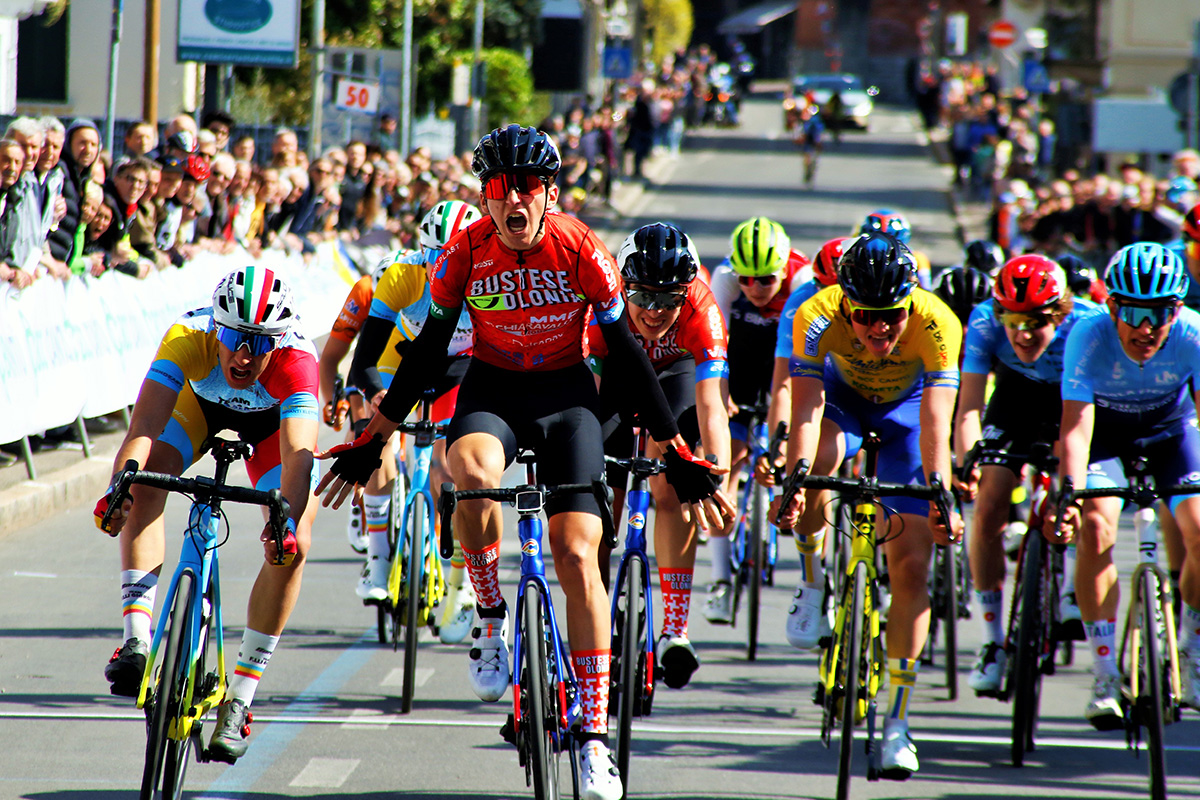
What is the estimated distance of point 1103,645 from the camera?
6.58m

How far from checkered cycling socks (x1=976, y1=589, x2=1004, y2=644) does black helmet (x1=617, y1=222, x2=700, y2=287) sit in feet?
7.10

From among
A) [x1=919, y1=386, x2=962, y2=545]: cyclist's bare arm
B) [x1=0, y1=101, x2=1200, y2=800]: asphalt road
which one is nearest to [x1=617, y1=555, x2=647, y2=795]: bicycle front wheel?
[x1=0, y1=101, x2=1200, y2=800]: asphalt road

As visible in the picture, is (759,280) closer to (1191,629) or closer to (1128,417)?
(1128,417)

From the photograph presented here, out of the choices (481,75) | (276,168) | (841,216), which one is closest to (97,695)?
(276,168)

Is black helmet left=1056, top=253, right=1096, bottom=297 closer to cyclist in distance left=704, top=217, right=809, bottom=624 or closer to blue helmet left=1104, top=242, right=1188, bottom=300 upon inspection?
cyclist in distance left=704, top=217, right=809, bottom=624

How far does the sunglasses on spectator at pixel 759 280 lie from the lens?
8.55 m

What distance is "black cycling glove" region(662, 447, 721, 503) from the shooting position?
5.72 metres

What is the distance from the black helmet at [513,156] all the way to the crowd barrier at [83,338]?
18.7 ft

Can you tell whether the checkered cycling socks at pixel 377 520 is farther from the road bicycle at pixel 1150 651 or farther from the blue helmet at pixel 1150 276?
the blue helmet at pixel 1150 276

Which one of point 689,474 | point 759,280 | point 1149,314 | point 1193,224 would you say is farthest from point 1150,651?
point 759,280

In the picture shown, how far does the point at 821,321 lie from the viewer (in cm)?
693

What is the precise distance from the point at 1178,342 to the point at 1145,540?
2.77ft

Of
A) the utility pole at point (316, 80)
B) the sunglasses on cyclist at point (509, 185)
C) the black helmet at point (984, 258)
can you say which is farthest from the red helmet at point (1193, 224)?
the utility pole at point (316, 80)

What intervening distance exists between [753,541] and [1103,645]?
242cm
